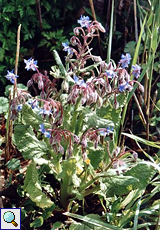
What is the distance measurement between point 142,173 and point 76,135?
0.40m

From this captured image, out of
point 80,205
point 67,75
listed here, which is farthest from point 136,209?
point 67,75

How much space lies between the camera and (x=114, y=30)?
9.84ft

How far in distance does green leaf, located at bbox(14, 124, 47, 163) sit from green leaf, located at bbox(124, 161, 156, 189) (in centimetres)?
48

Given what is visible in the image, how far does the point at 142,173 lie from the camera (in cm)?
201

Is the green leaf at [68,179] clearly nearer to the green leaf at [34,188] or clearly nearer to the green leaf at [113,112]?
the green leaf at [34,188]

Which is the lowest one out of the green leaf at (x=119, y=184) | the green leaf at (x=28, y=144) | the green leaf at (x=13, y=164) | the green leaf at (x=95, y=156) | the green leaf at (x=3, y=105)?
the green leaf at (x=119, y=184)

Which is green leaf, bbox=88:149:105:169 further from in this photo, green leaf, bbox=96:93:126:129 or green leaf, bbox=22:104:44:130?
green leaf, bbox=22:104:44:130

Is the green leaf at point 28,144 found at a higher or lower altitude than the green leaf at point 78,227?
higher

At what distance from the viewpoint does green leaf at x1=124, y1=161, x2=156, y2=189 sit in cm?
200

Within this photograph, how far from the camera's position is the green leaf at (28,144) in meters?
1.93

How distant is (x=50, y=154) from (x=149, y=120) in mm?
909

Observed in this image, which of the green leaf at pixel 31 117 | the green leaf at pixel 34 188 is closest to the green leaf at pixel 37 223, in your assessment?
the green leaf at pixel 34 188

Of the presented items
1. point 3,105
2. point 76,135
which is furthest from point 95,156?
point 3,105

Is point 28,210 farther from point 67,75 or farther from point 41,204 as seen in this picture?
point 67,75
